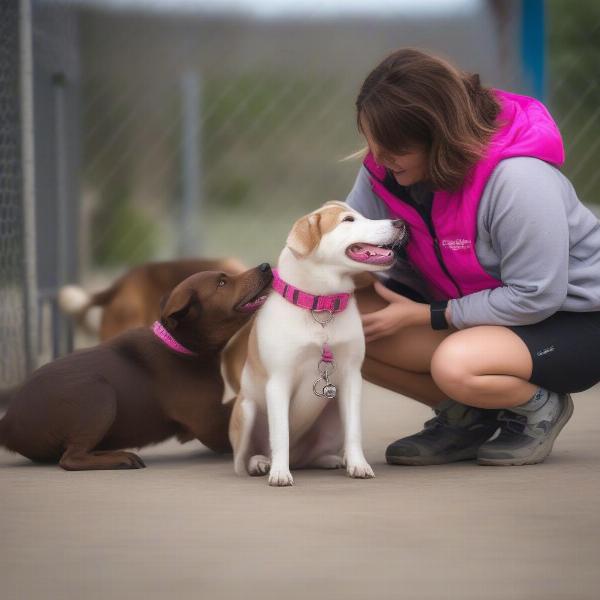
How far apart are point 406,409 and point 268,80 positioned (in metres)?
1.80

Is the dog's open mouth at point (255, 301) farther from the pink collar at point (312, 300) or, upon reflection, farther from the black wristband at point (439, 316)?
the black wristband at point (439, 316)

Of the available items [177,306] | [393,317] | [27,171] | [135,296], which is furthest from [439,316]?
[135,296]

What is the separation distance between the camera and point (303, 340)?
2744mm

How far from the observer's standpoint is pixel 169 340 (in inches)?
124

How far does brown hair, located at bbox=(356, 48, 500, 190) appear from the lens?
9.02 feet

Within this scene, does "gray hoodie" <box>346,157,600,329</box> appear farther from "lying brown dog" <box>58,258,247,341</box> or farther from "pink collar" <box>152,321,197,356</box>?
"lying brown dog" <box>58,258,247,341</box>

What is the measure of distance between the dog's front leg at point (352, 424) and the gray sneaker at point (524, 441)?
0.34 meters

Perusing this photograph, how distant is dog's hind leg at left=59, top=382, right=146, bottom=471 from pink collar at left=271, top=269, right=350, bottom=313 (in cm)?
58

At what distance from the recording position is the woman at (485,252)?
2.78 m

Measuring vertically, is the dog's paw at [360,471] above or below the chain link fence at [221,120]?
below

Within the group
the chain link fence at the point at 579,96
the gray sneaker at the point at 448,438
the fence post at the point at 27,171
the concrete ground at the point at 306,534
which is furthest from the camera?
the chain link fence at the point at 579,96

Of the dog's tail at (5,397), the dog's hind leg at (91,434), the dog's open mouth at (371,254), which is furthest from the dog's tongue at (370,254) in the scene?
the dog's tail at (5,397)

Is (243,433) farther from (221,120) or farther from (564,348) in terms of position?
(221,120)

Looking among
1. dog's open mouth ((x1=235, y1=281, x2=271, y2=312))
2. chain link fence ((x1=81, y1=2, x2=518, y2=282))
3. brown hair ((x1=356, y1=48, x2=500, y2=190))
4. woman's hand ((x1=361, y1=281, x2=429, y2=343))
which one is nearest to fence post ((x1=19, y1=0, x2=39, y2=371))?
chain link fence ((x1=81, y1=2, x2=518, y2=282))
